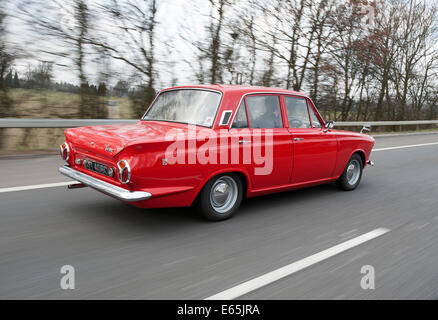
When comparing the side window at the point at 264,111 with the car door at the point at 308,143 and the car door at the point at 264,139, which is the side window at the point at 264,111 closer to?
the car door at the point at 264,139

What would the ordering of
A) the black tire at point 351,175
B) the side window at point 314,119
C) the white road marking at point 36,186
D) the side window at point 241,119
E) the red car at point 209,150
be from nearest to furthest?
the red car at point 209,150 → the side window at point 241,119 → the white road marking at point 36,186 → the side window at point 314,119 → the black tire at point 351,175

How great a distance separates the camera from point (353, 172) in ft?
21.9

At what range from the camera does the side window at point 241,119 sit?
467cm

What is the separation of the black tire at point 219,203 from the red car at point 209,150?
1 centimetres

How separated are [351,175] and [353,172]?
75 millimetres

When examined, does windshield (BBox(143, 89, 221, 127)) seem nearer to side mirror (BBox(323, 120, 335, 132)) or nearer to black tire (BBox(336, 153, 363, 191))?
side mirror (BBox(323, 120, 335, 132))

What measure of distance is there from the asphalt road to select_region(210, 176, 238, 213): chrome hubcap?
21 centimetres

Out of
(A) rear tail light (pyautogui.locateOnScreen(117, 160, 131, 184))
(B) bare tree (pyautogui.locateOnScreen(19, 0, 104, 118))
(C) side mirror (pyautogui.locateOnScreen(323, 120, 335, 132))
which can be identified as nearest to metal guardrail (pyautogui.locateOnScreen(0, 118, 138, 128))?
(B) bare tree (pyautogui.locateOnScreen(19, 0, 104, 118))

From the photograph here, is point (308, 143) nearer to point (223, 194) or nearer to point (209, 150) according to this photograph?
point (223, 194)

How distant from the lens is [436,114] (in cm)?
3105

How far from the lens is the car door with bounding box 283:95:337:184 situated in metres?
5.32

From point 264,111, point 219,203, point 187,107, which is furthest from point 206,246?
point 264,111

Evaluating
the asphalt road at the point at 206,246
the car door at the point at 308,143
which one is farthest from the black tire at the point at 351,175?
the car door at the point at 308,143
